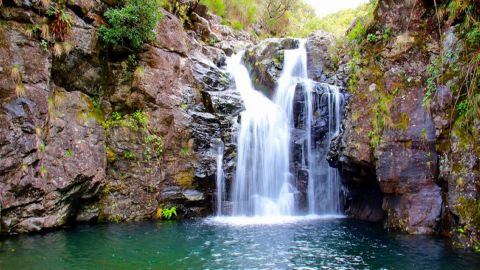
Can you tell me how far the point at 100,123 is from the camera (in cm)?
1256

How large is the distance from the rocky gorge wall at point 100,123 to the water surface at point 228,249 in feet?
4.00

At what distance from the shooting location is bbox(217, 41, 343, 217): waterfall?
46.2 feet

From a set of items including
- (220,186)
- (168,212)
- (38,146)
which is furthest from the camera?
(220,186)

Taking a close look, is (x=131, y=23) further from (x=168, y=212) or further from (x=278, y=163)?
(x=278, y=163)

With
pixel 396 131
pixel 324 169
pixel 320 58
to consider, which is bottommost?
pixel 324 169

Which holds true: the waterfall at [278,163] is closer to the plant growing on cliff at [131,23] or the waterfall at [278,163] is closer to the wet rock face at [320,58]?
the wet rock face at [320,58]

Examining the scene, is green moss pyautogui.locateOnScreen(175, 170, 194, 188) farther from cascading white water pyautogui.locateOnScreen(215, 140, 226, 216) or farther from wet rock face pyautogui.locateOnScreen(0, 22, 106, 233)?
wet rock face pyautogui.locateOnScreen(0, 22, 106, 233)

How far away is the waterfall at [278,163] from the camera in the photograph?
14.1 metres

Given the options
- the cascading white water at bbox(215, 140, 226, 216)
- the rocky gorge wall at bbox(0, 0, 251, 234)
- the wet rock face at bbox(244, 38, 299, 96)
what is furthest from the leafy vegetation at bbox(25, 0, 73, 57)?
the wet rock face at bbox(244, 38, 299, 96)

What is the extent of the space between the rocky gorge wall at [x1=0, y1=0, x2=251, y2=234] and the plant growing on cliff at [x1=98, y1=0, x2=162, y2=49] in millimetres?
441

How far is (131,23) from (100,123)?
147 inches

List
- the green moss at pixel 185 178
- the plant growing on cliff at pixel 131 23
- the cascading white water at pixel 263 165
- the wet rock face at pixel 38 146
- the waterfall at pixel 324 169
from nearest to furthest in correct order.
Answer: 1. the wet rock face at pixel 38 146
2. the plant growing on cliff at pixel 131 23
3. the green moss at pixel 185 178
4. the cascading white water at pixel 263 165
5. the waterfall at pixel 324 169

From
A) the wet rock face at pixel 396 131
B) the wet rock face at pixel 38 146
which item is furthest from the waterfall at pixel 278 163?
the wet rock face at pixel 38 146

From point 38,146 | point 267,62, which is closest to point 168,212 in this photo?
point 38,146
